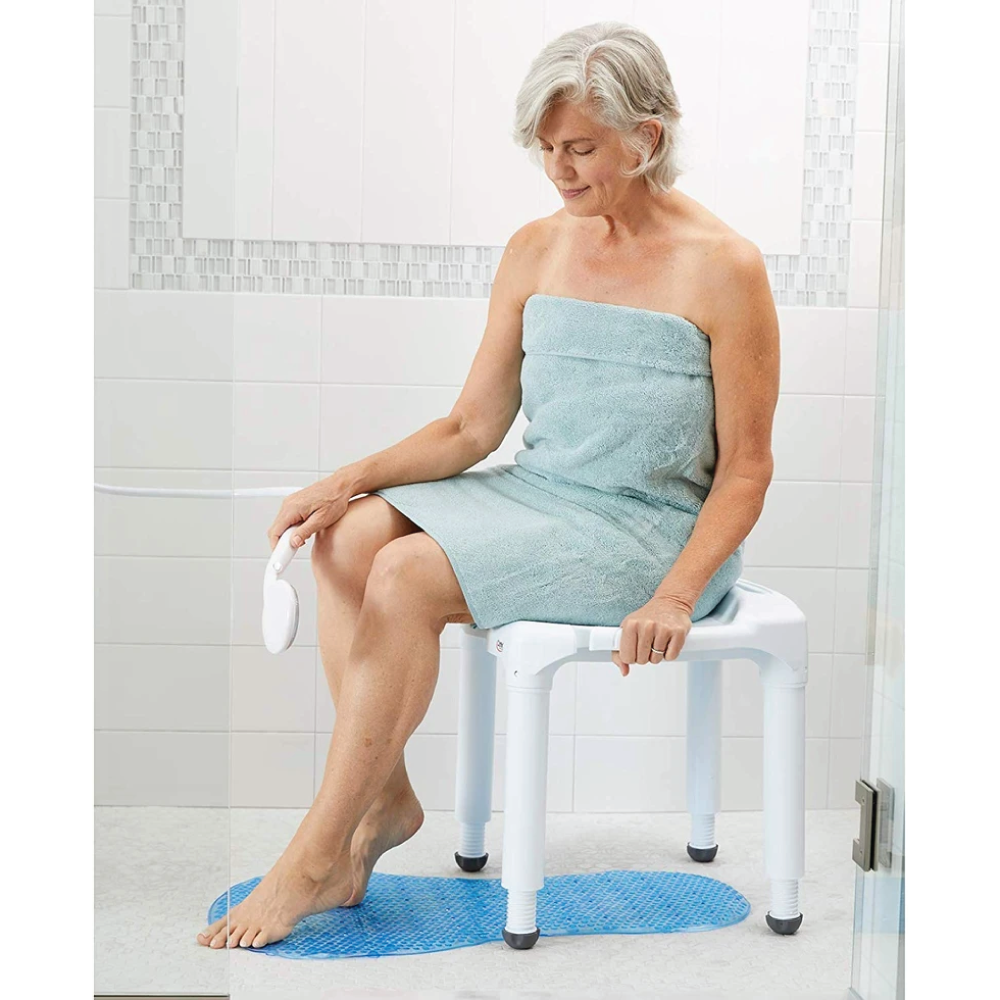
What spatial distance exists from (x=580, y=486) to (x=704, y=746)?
468 mm

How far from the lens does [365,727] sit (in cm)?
162

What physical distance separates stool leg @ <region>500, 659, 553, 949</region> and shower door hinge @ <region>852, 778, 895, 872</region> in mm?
360

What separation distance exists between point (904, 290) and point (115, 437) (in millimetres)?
784

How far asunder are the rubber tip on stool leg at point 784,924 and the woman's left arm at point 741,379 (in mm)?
464

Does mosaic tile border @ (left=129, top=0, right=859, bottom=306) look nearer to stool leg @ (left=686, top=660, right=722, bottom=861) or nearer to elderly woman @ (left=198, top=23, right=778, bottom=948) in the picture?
elderly woman @ (left=198, top=23, right=778, bottom=948)

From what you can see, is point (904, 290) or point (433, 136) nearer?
point (904, 290)

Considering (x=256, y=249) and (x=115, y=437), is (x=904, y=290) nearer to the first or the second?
(x=115, y=437)

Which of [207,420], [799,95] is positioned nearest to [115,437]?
[207,420]

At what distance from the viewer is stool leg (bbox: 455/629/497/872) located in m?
1.93

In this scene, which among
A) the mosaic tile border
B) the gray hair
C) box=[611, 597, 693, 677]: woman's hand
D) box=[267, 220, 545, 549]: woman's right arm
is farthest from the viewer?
the mosaic tile border

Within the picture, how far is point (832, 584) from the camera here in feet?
7.32

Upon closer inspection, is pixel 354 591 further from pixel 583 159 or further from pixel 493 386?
pixel 583 159

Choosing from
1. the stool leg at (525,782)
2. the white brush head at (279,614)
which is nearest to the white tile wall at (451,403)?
the white brush head at (279,614)

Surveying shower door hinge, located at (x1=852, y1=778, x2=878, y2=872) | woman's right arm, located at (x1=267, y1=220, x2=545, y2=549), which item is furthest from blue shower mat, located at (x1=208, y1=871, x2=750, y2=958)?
woman's right arm, located at (x1=267, y1=220, x2=545, y2=549)
